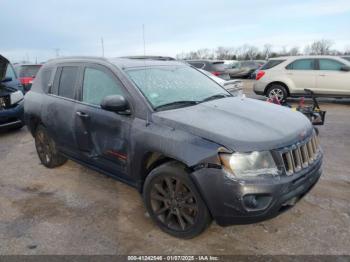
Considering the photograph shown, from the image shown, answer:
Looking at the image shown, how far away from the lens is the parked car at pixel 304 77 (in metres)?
11.4

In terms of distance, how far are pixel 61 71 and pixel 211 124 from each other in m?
2.71

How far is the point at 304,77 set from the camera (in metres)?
11.8

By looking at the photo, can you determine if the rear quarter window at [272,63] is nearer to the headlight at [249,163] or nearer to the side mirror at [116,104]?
the side mirror at [116,104]

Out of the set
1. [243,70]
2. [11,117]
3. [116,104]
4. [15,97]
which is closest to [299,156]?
[116,104]

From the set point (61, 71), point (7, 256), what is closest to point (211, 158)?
point (7, 256)

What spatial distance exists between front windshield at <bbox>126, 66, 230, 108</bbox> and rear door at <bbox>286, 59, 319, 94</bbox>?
804 centimetres

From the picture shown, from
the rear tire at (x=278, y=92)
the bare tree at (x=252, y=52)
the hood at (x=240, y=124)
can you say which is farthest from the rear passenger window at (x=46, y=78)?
the bare tree at (x=252, y=52)

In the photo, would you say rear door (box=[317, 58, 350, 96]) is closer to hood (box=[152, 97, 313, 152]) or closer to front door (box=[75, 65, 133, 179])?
hood (box=[152, 97, 313, 152])

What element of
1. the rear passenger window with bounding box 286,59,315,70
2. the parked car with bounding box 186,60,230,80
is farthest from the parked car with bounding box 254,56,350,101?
the parked car with bounding box 186,60,230,80

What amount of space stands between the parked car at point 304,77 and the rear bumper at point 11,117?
8128 mm

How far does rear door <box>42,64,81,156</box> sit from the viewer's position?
450 centimetres

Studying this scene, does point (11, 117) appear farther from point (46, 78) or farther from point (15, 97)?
point (46, 78)

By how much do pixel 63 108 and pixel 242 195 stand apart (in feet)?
Answer: 9.19

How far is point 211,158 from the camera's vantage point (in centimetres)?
292
